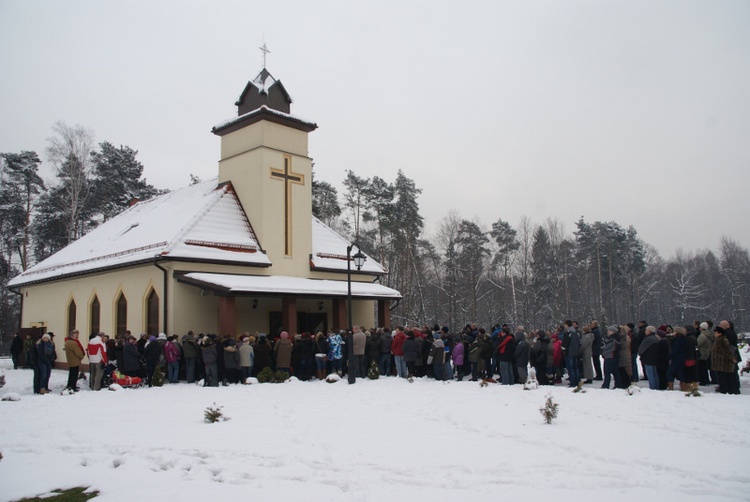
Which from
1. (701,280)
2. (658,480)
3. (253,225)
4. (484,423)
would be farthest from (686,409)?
(701,280)

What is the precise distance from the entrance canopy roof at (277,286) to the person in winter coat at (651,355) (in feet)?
37.7

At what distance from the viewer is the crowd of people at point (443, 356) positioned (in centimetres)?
1390

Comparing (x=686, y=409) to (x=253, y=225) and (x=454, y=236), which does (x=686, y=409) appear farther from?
(x=454, y=236)

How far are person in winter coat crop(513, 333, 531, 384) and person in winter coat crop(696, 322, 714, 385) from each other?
13.1 ft

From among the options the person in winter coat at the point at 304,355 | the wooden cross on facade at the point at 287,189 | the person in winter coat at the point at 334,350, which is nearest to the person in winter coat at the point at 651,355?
the person in winter coat at the point at 334,350

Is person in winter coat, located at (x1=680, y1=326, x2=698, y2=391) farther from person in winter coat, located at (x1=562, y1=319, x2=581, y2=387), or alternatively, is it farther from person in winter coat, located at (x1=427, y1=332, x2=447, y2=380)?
person in winter coat, located at (x1=427, y1=332, x2=447, y2=380)

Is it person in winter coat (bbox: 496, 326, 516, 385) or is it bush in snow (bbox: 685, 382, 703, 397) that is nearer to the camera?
bush in snow (bbox: 685, 382, 703, 397)

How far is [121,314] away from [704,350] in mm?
19854

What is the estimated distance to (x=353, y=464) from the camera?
783 cm

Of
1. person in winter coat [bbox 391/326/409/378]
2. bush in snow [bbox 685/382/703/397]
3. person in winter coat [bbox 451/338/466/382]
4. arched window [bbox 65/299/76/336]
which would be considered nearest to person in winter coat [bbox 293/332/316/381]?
person in winter coat [bbox 391/326/409/378]

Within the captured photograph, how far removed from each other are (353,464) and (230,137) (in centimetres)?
2072

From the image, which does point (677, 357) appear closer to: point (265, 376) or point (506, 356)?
point (506, 356)

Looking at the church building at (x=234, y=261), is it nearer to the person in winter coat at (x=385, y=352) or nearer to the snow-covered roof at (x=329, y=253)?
the snow-covered roof at (x=329, y=253)

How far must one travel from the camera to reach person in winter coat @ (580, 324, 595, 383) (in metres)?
15.3
